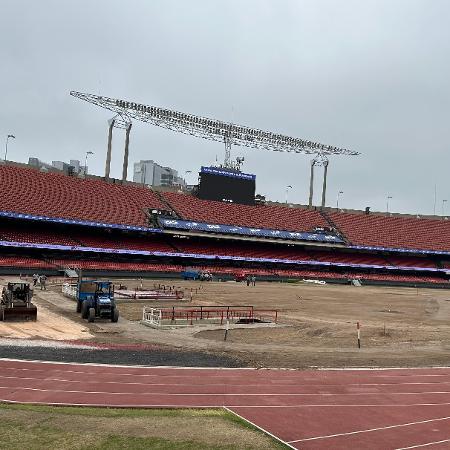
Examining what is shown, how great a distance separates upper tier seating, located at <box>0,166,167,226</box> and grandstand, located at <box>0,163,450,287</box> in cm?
16

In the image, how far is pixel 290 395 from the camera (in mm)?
16094

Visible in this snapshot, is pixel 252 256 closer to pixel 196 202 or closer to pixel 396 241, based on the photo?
pixel 196 202

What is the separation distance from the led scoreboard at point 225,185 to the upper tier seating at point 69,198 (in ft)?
30.8

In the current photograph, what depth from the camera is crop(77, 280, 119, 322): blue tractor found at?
2998 cm

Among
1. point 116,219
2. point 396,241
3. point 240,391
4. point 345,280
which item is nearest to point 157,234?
point 116,219

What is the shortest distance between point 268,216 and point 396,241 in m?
24.0

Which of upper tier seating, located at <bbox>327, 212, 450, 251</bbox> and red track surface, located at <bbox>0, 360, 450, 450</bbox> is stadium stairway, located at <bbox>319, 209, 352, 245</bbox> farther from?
red track surface, located at <bbox>0, 360, 450, 450</bbox>

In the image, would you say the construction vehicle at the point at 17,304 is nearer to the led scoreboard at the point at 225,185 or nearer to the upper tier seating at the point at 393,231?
the led scoreboard at the point at 225,185

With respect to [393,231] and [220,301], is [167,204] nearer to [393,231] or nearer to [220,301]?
[393,231]

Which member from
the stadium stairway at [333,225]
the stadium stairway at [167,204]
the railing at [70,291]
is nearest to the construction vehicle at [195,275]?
the stadium stairway at [167,204]

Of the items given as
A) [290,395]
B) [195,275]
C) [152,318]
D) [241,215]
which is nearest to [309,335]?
[152,318]

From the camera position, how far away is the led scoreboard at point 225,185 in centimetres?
9194

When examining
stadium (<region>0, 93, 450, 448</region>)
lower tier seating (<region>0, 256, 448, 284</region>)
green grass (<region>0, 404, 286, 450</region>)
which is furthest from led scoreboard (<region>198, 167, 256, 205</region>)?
green grass (<region>0, 404, 286, 450</region>)

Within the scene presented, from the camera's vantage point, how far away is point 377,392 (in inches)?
674
